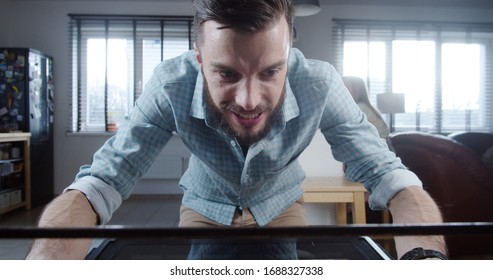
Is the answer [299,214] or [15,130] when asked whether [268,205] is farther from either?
[15,130]

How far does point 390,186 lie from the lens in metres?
0.37

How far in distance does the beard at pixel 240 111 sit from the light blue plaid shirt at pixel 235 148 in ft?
0.04

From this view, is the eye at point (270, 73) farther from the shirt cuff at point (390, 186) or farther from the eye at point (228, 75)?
the shirt cuff at point (390, 186)

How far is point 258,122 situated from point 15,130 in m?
0.79

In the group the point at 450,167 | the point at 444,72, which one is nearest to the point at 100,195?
the point at 444,72

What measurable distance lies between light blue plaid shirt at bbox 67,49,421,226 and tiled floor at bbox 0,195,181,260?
0.8 inches

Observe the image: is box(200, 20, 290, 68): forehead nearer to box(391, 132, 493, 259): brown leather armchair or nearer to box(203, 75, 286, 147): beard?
box(203, 75, 286, 147): beard

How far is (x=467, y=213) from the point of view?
65cm

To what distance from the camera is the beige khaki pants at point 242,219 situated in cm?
46

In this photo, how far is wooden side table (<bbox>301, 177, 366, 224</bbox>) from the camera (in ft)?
1.59

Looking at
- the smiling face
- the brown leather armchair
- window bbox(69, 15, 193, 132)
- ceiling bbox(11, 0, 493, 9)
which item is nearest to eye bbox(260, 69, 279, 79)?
the smiling face

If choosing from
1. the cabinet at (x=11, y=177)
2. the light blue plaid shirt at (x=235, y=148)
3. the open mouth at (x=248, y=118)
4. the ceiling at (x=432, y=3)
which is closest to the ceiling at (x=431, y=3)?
the ceiling at (x=432, y=3)

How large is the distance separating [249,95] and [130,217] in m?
0.17
